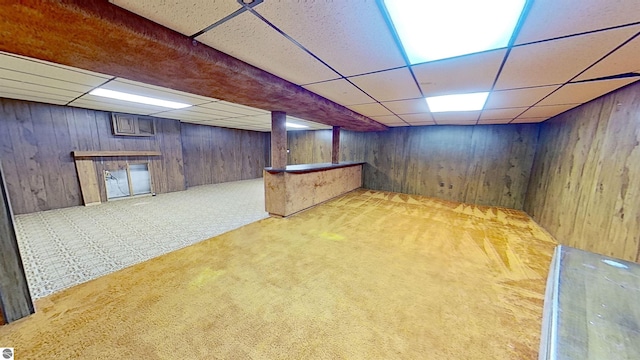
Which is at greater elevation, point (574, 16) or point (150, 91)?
point (150, 91)

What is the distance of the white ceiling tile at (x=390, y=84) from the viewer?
196 cm

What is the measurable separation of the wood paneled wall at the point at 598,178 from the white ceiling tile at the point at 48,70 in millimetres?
5321

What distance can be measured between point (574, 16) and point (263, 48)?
1765 mm

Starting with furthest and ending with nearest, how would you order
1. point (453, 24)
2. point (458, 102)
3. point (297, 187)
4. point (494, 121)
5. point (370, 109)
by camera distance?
point (494, 121), point (297, 187), point (370, 109), point (458, 102), point (453, 24)

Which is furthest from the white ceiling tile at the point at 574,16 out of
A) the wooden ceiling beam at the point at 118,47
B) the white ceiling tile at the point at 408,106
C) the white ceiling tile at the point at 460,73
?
the wooden ceiling beam at the point at 118,47

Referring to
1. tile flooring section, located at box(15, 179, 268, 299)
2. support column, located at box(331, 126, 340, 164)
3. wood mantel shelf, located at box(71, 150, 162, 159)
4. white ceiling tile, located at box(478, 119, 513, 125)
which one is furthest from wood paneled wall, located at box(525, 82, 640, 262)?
wood mantel shelf, located at box(71, 150, 162, 159)

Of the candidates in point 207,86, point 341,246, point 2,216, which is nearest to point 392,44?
point 207,86

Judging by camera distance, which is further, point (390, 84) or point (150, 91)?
point (150, 91)

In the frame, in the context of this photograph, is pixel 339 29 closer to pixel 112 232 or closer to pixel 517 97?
pixel 517 97

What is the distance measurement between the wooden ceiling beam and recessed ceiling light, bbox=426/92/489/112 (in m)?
2.15

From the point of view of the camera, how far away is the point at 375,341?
1335 millimetres

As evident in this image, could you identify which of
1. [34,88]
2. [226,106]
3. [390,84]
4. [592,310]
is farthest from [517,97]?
[34,88]

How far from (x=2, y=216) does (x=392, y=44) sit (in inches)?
110

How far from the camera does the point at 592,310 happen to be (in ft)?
2.35
